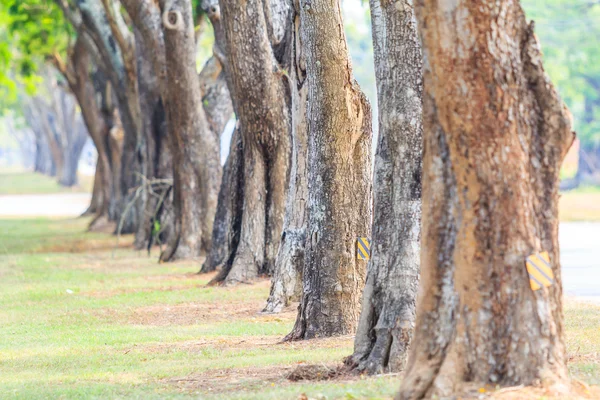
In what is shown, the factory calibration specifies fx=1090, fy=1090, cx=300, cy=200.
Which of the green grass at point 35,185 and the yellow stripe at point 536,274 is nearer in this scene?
the yellow stripe at point 536,274

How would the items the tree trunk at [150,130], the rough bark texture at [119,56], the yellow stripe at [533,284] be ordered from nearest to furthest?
the yellow stripe at [533,284], the tree trunk at [150,130], the rough bark texture at [119,56]

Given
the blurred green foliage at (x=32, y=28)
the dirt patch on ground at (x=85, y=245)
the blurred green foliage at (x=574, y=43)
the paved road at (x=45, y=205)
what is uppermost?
the blurred green foliage at (x=574, y=43)

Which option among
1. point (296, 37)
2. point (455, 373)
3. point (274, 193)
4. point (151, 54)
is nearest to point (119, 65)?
point (151, 54)

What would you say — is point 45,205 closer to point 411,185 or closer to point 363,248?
point 363,248

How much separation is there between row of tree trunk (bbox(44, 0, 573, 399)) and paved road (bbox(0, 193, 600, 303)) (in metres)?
4.16

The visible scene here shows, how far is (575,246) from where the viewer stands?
68.0ft

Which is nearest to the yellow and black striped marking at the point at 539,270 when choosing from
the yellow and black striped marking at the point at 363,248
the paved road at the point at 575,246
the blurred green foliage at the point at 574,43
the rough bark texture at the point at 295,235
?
the yellow and black striped marking at the point at 363,248

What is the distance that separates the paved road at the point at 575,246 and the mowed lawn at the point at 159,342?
82.5 inches

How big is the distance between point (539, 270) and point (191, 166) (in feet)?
45.4

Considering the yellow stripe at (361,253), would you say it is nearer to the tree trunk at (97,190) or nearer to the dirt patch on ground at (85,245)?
the dirt patch on ground at (85,245)

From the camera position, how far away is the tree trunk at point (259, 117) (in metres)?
14.3

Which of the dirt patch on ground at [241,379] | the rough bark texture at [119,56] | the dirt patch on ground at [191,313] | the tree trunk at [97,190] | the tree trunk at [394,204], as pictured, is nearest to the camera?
the dirt patch on ground at [241,379]

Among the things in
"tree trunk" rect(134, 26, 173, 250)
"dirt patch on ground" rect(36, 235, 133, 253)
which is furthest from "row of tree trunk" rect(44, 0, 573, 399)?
"dirt patch on ground" rect(36, 235, 133, 253)

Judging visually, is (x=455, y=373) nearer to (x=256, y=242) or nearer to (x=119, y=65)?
(x=256, y=242)
